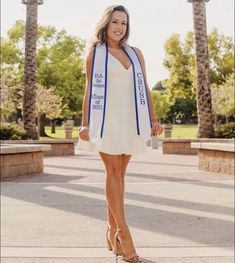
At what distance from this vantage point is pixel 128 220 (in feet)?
20.8

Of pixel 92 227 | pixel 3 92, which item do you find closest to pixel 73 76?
pixel 3 92

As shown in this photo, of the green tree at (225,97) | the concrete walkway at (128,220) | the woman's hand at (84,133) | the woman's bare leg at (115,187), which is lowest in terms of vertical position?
the concrete walkway at (128,220)

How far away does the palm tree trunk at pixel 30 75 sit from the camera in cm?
2164

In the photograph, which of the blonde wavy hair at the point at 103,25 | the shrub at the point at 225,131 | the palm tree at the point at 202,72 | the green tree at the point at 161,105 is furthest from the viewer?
the green tree at the point at 161,105

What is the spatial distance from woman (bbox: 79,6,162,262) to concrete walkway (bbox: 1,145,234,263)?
1.17 metres

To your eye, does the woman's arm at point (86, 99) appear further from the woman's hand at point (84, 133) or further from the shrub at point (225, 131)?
the shrub at point (225, 131)

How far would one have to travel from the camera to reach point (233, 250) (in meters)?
4.82

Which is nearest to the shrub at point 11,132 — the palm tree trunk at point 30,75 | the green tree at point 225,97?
the palm tree trunk at point 30,75

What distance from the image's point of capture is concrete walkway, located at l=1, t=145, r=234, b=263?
15.4 feet

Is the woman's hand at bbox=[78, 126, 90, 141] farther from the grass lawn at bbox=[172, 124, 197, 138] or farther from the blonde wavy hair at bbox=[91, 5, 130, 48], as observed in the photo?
the grass lawn at bbox=[172, 124, 197, 138]

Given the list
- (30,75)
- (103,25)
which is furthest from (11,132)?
(103,25)

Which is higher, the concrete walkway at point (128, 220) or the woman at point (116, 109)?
the woman at point (116, 109)

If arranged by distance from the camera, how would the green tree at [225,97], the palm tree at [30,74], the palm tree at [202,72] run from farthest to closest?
the green tree at [225,97], the palm tree at [30,74], the palm tree at [202,72]

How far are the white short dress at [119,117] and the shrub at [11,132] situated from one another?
59.4 ft
